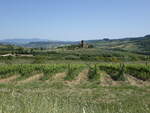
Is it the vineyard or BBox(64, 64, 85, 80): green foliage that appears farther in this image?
the vineyard

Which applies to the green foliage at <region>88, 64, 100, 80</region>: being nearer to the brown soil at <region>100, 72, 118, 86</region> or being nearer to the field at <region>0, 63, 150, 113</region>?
the field at <region>0, 63, 150, 113</region>

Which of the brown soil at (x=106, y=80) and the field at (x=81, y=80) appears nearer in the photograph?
the field at (x=81, y=80)

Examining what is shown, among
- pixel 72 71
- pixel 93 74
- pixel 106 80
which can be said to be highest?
pixel 72 71

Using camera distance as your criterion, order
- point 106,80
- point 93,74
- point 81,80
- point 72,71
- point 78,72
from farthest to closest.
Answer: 1. point 72,71
2. point 78,72
3. point 93,74
4. point 81,80
5. point 106,80

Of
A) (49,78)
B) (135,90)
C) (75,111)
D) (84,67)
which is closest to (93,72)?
(84,67)

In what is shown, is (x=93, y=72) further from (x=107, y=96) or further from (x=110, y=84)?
(x=107, y=96)

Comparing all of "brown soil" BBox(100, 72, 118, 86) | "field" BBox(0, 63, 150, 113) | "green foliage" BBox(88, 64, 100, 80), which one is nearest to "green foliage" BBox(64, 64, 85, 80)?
"field" BBox(0, 63, 150, 113)

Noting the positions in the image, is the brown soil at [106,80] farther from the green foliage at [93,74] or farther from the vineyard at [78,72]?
the green foliage at [93,74]

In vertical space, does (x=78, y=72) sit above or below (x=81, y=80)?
above

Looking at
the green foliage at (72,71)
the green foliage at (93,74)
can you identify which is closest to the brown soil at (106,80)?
the green foliage at (93,74)

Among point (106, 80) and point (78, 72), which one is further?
point (78, 72)

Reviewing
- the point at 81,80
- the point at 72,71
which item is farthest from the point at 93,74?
the point at 72,71

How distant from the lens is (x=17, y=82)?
18.5 metres

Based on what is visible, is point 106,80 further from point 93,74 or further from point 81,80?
point 81,80
